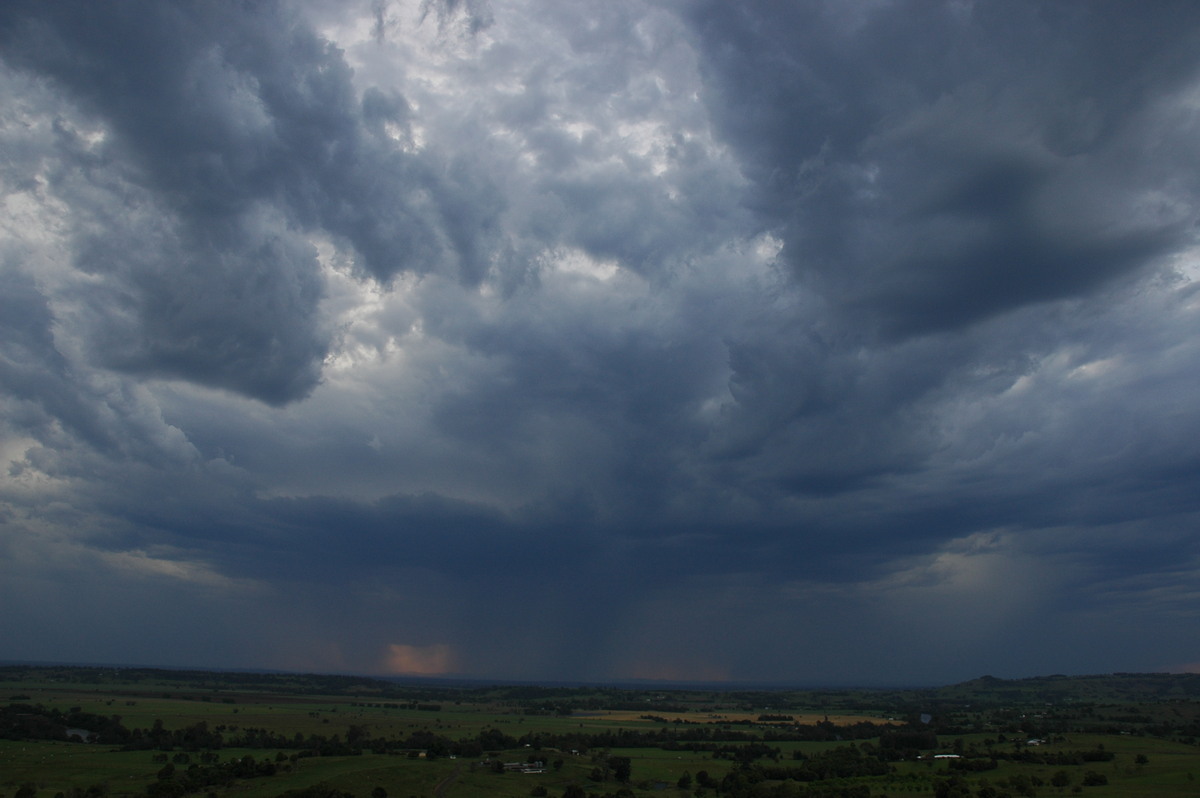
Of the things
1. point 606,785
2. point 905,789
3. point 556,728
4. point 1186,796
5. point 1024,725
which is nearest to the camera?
point 1186,796

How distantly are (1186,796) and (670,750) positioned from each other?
321 ft

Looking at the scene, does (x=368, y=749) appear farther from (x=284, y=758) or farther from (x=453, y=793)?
(x=453, y=793)

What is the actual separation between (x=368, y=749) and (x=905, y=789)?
325 feet

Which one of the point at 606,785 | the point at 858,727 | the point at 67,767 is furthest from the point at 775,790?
the point at 858,727

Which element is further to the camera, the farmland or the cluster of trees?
the farmland

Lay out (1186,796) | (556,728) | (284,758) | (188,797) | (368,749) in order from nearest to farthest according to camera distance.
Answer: (1186,796) → (188,797) → (284,758) → (368,749) → (556,728)

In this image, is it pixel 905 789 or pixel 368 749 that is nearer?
pixel 905 789

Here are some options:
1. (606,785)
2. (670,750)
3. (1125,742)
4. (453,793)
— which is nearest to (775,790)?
(606,785)

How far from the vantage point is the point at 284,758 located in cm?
12244

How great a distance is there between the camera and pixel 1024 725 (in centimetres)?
17112

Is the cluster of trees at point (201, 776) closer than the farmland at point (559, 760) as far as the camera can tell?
Yes

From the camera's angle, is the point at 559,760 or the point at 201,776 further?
the point at 559,760

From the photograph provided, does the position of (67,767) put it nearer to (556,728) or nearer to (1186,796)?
(556,728)

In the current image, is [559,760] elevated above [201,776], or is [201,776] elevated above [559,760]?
[201,776]
